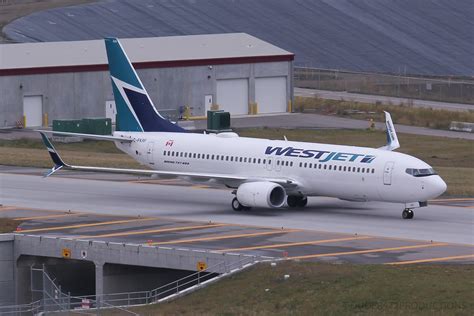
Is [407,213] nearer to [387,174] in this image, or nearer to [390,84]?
[387,174]

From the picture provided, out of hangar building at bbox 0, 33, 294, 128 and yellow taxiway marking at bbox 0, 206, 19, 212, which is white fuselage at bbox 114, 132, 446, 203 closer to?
yellow taxiway marking at bbox 0, 206, 19, 212

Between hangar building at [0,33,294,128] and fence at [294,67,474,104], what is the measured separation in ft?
57.6

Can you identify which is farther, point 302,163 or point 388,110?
point 388,110

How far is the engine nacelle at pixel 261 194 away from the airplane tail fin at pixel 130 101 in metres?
8.33

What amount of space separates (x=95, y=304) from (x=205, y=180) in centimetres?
1353

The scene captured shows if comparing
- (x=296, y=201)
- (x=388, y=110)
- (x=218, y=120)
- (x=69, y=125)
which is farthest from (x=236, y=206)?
(x=388, y=110)

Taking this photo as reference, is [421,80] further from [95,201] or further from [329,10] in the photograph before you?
[95,201]

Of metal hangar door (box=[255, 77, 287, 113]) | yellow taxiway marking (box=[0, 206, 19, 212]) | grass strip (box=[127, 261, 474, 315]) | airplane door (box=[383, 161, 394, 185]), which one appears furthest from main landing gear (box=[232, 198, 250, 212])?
metal hangar door (box=[255, 77, 287, 113])

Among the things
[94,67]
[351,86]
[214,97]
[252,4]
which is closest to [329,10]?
[252,4]

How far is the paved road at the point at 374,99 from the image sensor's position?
11429 cm

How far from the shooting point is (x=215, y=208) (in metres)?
59.1

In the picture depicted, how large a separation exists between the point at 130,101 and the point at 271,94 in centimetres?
4531

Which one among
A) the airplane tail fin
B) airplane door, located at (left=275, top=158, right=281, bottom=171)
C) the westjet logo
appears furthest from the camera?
the airplane tail fin

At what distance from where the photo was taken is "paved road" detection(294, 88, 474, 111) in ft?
375
